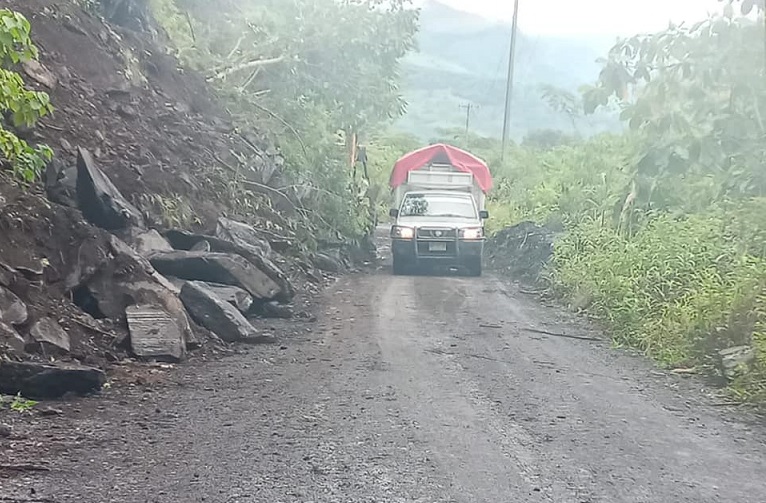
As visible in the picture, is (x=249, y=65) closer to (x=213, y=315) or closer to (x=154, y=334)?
(x=213, y=315)

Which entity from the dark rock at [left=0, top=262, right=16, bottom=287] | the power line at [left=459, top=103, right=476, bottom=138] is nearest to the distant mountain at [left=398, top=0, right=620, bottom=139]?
the power line at [left=459, top=103, right=476, bottom=138]

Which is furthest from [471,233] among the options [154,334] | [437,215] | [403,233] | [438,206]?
[154,334]

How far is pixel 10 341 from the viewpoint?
7742mm

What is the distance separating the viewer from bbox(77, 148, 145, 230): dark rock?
1112 centimetres

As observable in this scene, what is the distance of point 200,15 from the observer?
2339 centimetres

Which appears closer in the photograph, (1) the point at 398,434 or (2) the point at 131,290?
(1) the point at 398,434

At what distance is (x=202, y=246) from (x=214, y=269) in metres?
1.12

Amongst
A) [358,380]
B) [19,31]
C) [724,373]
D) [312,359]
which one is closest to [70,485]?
[19,31]

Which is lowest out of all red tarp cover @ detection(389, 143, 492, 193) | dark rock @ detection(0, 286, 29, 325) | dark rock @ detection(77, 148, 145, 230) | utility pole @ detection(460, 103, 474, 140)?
dark rock @ detection(0, 286, 29, 325)

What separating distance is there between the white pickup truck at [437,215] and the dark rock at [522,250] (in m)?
1.18

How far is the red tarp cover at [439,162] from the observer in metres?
24.7

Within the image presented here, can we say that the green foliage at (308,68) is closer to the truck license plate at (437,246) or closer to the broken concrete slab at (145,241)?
the truck license plate at (437,246)

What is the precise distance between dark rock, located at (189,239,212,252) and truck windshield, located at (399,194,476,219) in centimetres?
855

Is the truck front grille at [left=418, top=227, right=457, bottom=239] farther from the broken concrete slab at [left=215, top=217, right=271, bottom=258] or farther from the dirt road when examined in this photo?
the dirt road
